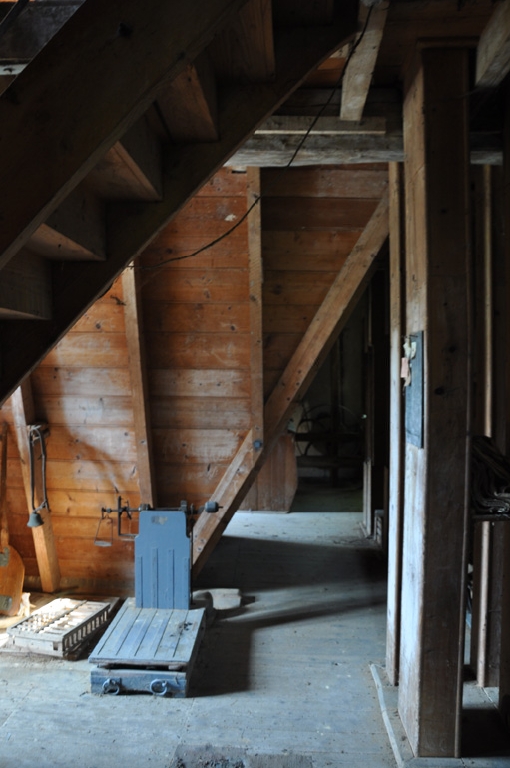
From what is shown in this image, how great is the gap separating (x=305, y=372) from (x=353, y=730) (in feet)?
5.91

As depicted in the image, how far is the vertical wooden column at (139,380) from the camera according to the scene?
9.76 ft

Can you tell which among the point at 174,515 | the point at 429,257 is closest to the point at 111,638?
the point at 174,515

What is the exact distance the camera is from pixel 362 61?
69.4 inches

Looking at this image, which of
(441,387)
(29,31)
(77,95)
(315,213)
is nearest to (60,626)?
(441,387)

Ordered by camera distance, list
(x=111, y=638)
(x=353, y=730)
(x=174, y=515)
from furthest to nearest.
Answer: (x=174, y=515)
(x=111, y=638)
(x=353, y=730)

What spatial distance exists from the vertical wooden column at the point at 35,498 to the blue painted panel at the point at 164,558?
0.84 meters

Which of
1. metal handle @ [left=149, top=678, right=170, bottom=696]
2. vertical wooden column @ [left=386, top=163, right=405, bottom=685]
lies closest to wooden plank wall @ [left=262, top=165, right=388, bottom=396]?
vertical wooden column @ [left=386, top=163, right=405, bottom=685]

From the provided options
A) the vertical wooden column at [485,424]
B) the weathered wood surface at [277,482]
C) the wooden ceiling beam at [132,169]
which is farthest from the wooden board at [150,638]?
the weathered wood surface at [277,482]

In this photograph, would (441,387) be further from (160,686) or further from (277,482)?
(277,482)

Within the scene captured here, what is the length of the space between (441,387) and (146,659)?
6.16ft

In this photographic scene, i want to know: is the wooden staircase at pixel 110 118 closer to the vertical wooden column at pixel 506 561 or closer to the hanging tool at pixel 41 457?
the vertical wooden column at pixel 506 561

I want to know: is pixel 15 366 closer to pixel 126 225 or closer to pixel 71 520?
pixel 126 225

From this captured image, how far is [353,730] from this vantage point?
90.2 inches

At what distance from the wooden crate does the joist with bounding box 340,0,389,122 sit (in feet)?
9.46
